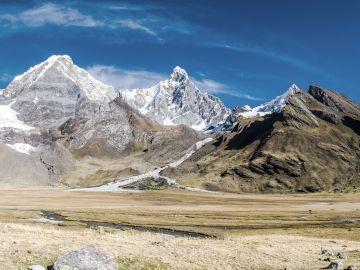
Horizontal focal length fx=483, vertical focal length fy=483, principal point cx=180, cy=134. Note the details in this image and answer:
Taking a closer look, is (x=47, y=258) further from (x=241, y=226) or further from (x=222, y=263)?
(x=241, y=226)

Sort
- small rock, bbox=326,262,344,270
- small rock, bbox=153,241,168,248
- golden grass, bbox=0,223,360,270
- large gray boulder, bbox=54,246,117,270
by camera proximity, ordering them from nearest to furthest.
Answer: large gray boulder, bbox=54,246,117,270, golden grass, bbox=0,223,360,270, small rock, bbox=326,262,344,270, small rock, bbox=153,241,168,248

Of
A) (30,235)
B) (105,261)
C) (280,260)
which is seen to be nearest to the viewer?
(105,261)

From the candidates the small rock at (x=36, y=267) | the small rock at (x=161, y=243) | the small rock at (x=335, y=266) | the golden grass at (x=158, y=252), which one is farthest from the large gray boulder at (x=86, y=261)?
the small rock at (x=335, y=266)

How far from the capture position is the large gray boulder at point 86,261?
1228 inches

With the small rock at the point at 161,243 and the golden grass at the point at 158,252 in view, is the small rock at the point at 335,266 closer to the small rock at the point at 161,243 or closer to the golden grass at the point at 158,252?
the golden grass at the point at 158,252

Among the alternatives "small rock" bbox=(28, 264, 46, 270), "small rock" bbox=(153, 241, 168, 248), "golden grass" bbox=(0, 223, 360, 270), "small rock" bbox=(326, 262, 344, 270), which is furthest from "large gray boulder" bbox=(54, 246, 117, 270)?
"small rock" bbox=(326, 262, 344, 270)

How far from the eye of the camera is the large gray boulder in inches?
1228

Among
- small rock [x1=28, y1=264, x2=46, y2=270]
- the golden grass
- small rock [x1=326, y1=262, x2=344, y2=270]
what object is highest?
small rock [x1=326, y1=262, x2=344, y2=270]

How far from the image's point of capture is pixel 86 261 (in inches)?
1243

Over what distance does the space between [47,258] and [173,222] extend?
83.9m

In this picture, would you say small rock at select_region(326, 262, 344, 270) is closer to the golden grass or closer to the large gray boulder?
the golden grass

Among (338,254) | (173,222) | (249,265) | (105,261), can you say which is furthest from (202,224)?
(105,261)

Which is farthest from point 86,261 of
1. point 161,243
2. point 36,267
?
point 161,243

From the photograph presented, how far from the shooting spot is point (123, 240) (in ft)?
156
